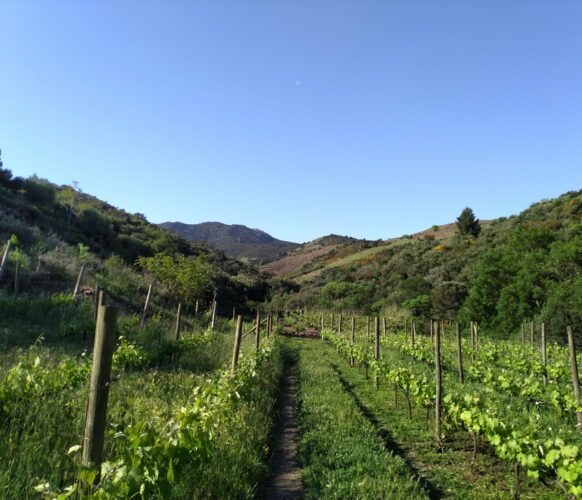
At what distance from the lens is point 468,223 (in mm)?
56812

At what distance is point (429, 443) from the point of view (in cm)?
609

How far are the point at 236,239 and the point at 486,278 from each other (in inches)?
3899

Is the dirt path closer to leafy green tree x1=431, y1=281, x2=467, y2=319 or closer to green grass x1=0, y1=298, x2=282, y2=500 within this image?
green grass x1=0, y1=298, x2=282, y2=500

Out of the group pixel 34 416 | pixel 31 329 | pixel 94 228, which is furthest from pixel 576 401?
pixel 94 228

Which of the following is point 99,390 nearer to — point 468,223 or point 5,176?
point 5,176

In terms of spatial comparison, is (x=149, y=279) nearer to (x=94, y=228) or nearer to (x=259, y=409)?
(x=94, y=228)

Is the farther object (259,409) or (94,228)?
(94,228)

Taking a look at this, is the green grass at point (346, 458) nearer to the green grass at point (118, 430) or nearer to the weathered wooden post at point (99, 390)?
the green grass at point (118, 430)

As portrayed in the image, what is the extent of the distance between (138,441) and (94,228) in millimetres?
30440

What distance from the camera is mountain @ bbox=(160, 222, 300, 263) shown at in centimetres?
10856

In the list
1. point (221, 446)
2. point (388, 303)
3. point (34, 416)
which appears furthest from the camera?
point (388, 303)

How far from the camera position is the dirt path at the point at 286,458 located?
4.31 metres

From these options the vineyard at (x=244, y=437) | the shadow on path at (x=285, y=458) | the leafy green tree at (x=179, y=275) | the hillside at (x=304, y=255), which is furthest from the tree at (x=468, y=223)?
the shadow on path at (x=285, y=458)

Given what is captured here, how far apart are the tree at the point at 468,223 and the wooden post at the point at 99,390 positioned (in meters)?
61.1
